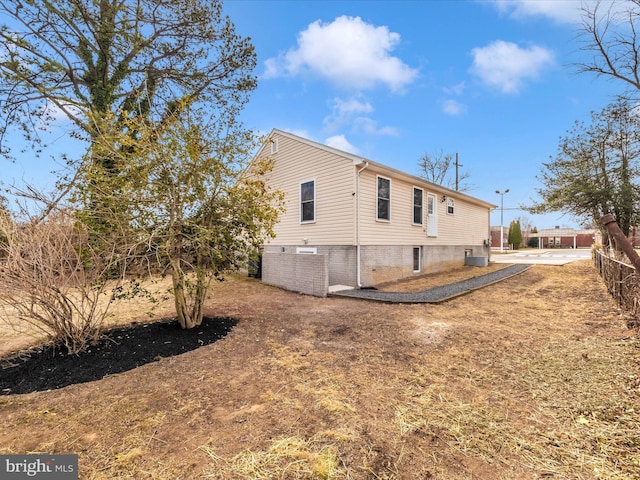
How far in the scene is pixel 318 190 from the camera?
11.0m

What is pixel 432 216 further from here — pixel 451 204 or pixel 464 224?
pixel 464 224

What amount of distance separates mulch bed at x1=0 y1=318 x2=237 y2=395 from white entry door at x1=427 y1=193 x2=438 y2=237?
10.7 metres

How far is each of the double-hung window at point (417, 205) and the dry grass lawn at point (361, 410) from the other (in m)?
7.80

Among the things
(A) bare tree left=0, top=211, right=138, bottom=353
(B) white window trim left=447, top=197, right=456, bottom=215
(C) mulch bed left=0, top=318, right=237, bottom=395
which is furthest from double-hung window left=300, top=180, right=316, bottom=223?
(B) white window trim left=447, top=197, right=456, bottom=215

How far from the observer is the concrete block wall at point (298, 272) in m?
8.78

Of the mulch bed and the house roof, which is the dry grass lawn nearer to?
the mulch bed

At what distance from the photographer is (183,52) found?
38.1 feet

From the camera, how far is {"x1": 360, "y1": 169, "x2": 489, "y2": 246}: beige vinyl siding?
10.2 meters

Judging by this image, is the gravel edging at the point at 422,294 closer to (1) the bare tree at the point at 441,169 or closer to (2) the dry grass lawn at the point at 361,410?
(2) the dry grass lawn at the point at 361,410

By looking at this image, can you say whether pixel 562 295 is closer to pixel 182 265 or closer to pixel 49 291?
pixel 182 265

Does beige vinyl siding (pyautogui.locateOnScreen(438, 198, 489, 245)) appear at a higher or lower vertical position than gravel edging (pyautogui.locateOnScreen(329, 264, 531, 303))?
higher

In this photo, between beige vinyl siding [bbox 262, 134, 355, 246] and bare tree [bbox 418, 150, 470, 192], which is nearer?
beige vinyl siding [bbox 262, 134, 355, 246]

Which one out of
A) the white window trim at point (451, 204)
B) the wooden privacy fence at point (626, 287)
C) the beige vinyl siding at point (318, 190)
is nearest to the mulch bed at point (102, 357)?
the beige vinyl siding at point (318, 190)

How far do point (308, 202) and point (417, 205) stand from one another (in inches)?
187
